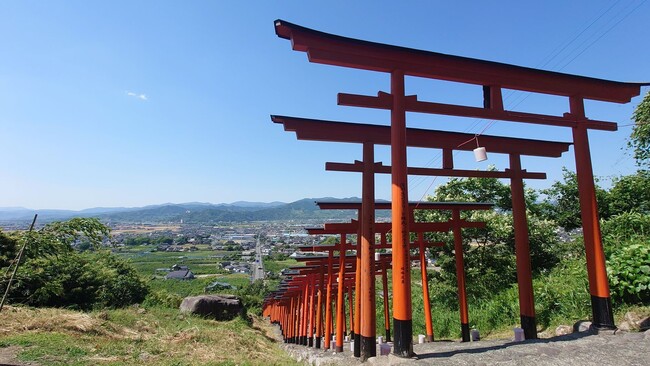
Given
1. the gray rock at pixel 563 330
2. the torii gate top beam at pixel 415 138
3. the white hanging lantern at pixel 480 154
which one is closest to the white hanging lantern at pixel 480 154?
the white hanging lantern at pixel 480 154

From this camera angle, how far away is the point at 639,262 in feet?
20.7

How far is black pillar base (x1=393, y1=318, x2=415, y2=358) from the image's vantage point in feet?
14.5

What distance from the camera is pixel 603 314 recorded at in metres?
5.57

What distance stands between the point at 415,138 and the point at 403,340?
13.4 ft

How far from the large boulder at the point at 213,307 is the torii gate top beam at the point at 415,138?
1214 centimetres

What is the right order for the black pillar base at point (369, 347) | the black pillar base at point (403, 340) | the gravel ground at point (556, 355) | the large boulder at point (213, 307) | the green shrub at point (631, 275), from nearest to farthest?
the gravel ground at point (556, 355), the black pillar base at point (403, 340), the black pillar base at point (369, 347), the green shrub at point (631, 275), the large boulder at point (213, 307)

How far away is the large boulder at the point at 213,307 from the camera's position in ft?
50.0

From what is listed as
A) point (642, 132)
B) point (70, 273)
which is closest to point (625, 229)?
point (642, 132)

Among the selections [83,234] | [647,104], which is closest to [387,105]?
[83,234]

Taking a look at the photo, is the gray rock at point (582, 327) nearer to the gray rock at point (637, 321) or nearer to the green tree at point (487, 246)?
the gray rock at point (637, 321)

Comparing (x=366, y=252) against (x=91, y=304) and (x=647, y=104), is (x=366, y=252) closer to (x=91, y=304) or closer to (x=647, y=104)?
(x=91, y=304)

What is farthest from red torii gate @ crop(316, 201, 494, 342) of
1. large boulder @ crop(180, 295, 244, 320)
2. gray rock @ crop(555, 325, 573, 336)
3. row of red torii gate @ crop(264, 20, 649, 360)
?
large boulder @ crop(180, 295, 244, 320)

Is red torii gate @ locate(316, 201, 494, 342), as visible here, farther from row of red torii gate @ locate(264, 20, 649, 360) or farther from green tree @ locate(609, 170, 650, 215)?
green tree @ locate(609, 170, 650, 215)

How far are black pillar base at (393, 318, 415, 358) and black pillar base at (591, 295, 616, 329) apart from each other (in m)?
3.53
